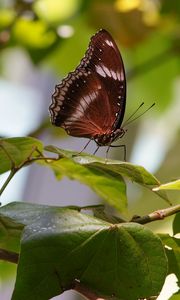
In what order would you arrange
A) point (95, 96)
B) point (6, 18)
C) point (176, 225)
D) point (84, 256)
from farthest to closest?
point (6, 18)
point (95, 96)
point (176, 225)
point (84, 256)

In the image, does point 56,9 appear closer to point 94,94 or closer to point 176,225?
point 94,94

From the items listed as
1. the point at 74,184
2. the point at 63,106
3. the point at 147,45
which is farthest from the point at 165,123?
the point at 74,184

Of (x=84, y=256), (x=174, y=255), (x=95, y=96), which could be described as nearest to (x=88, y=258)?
(x=84, y=256)

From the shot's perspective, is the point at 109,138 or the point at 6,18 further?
the point at 6,18

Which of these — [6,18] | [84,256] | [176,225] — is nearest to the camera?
[84,256]

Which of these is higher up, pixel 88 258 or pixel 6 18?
pixel 6 18

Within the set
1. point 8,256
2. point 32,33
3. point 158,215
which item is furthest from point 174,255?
point 32,33

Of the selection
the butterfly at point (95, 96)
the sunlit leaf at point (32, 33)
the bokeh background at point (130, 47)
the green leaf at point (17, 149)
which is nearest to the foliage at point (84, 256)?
the green leaf at point (17, 149)

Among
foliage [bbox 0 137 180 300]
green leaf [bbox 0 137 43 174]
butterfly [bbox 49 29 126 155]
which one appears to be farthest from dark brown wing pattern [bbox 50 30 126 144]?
foliage [bbox 0 137 180 300]
